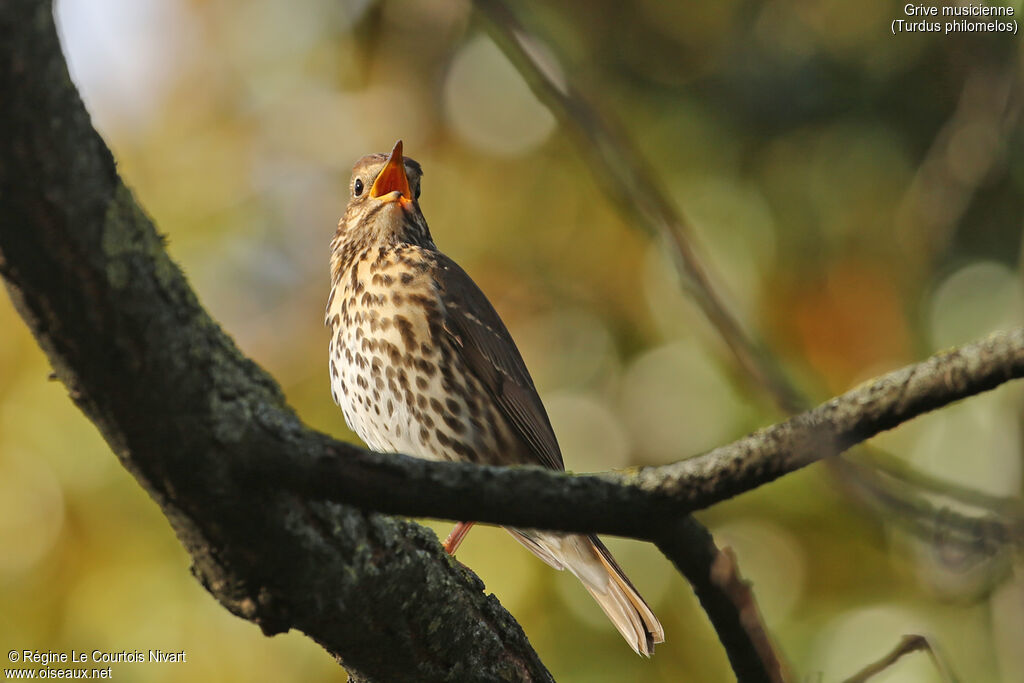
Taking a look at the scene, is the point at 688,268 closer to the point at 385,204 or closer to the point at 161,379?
the point at 161,379

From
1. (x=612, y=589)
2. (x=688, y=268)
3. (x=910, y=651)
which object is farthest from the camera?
(x=612, y=589)

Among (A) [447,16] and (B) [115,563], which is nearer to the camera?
(B) [115,563]

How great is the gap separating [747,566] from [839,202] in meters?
2.21

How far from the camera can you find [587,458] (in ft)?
17.3

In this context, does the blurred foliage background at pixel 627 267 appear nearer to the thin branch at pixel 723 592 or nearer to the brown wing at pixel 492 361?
the brown wing at pixel 492 361

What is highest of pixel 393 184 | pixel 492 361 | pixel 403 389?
pixel 393 184

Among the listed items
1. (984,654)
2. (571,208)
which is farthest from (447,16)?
(984,654)

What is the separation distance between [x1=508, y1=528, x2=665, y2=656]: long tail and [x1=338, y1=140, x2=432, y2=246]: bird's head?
1.47 metres

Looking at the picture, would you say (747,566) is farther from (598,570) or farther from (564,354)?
(564,354)

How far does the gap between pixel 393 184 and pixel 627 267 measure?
4.93 feet

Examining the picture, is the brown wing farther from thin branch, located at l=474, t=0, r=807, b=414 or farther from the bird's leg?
thin branch, located at l=474, t=0, r=807, b=414

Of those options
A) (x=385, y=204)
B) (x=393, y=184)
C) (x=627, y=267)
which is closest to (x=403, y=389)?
A: (x=385, y=204)

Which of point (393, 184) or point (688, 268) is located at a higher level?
point (393, 184)

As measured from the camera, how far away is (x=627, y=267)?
582 cm
